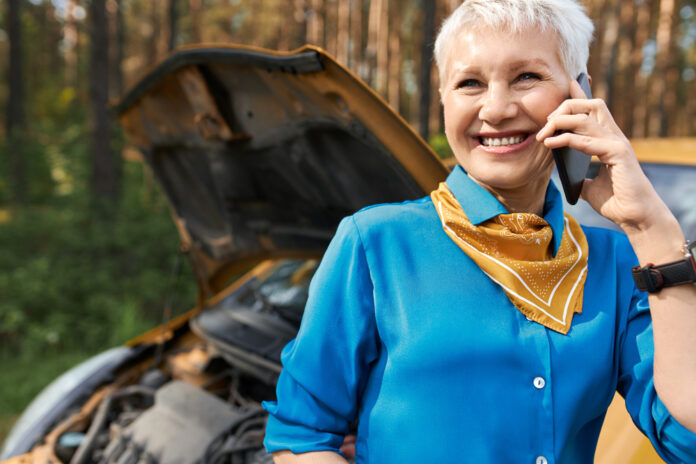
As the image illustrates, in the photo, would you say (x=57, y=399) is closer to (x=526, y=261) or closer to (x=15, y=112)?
(x=526, y=261)

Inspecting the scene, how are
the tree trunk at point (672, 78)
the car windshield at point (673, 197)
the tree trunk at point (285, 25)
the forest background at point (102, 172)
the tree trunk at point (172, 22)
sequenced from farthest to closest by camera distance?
1. the tree trunk at point (285, 25)
2. the tree trunk at point (672, 78)
3. the tree trunk at point (172, 22)
4. the forest background at point (102, 172)
5. the car windshield at point (673, 197)

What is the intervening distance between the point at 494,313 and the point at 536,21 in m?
0.55

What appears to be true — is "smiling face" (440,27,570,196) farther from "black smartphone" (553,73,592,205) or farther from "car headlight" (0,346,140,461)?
"car headlight" (0,346,140,461)

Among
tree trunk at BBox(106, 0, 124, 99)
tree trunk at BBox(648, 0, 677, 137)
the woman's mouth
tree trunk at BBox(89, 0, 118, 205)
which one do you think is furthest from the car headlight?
tree trunk at BBox(648, 0, 677, 137)

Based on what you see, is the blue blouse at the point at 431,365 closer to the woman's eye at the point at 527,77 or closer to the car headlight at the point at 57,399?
the woman's eye at the point at 527,77

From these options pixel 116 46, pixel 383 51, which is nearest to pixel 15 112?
pixel 116 46

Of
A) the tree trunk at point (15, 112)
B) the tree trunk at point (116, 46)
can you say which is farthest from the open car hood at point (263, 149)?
the tree trunk at point (15, 112)

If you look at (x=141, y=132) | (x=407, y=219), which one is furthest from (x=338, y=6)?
(x=407, y=219)

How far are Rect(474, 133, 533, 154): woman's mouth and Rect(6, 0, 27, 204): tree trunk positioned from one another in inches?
650

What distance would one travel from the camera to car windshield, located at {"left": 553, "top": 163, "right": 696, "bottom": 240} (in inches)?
89.4

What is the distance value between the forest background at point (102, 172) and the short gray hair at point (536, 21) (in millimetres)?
172

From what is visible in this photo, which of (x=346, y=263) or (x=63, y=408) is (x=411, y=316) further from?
(x=63, y=408)

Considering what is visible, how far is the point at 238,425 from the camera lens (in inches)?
84.7

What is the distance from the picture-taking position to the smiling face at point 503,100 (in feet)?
3.56
